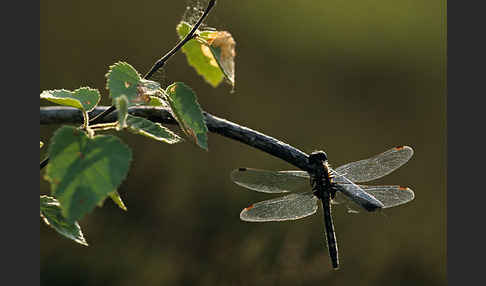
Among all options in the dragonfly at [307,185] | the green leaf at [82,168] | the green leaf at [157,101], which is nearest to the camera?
the green leaf at [82,168]

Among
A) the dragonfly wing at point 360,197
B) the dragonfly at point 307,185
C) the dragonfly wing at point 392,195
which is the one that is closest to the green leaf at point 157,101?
the dragonfly wing at point 360,197

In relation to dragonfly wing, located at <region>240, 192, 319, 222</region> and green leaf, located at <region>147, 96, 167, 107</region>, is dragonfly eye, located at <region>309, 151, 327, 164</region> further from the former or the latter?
dragonfly wing, located at <region>240, 192, 319, 222</region>

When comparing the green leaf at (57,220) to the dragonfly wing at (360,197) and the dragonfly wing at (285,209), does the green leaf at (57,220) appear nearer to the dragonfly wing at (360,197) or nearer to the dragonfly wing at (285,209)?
the dragonfly wing at (360,197)

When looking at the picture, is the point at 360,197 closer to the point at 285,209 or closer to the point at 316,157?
the point at 316,157

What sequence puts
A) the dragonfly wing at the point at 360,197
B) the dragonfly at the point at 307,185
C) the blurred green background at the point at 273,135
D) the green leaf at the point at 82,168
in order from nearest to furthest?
the green leaf at the point at 82,168, the dragonfly wing at the point at 360,197, the dragonfly at the point at 307,185, the blurred green background at the point at 273,135

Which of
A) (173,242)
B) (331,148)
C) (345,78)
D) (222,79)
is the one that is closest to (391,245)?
(331,148)

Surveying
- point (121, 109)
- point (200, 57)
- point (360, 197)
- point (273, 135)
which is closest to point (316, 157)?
point (360, 197)
